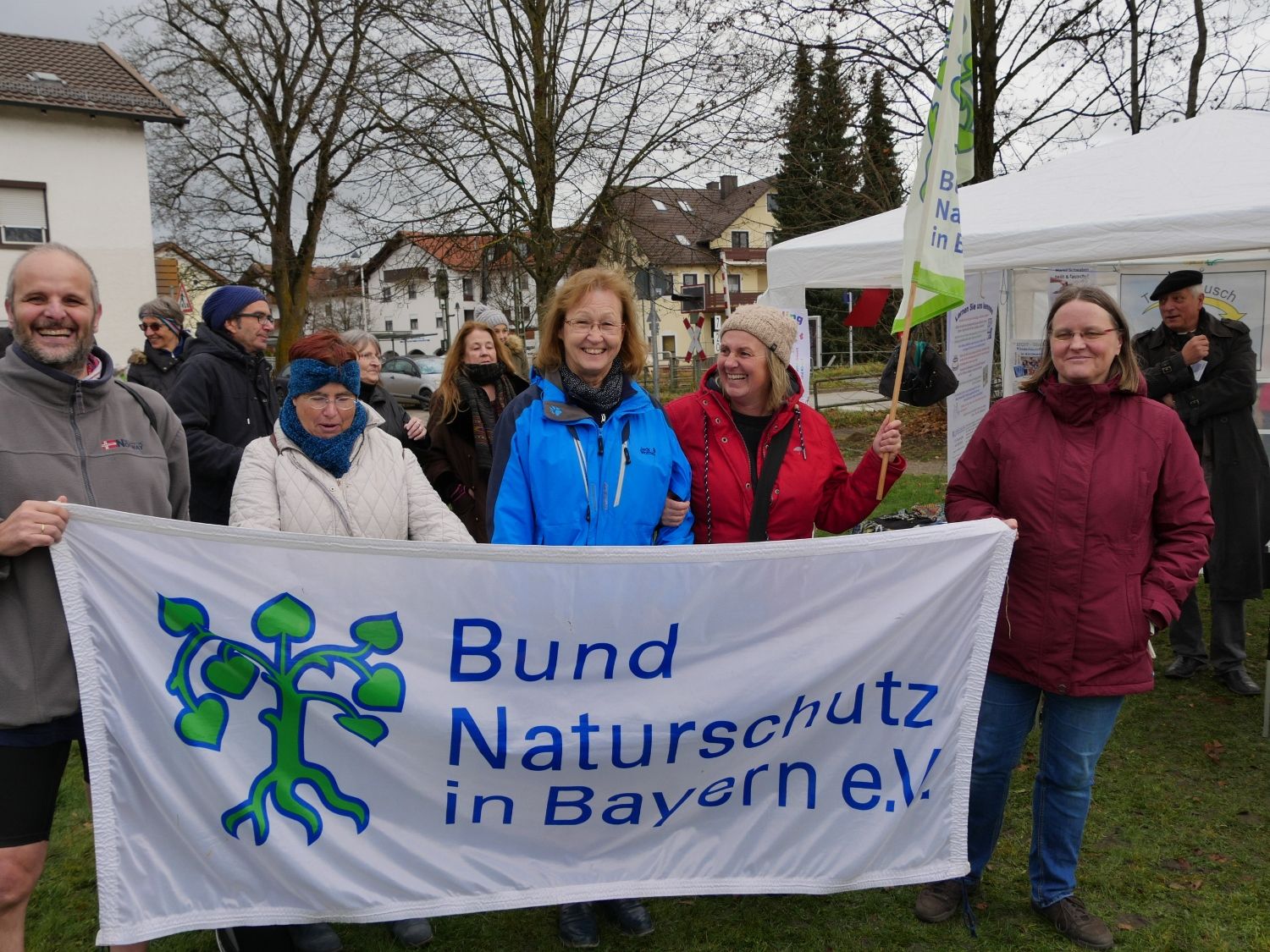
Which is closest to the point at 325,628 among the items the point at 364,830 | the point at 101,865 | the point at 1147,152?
the point at 364,830

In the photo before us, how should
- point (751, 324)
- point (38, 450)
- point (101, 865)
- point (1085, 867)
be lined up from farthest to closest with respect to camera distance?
1. point (1085, 867)
2. point (751, 324)
3. point (101, 865)
4. point (38, 450)

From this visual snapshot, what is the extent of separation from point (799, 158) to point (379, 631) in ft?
48.0

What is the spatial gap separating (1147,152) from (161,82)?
78.9 ft

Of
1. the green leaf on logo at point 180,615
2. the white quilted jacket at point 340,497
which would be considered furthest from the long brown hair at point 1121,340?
the green leaf on logo at point 180,615

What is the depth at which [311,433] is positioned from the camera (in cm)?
291

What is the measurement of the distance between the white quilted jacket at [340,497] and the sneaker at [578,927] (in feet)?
3.95

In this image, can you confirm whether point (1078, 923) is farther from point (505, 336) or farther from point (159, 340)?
point (159, 340)

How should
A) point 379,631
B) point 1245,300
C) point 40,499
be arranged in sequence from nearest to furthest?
point 40,499 → point 379,631 → point 1245,300

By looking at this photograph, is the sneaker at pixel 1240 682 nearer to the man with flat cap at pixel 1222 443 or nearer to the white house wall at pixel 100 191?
the man with flat cap at pixel 1222 443

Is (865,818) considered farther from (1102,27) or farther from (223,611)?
(1102,27)

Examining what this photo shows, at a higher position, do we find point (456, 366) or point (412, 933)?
point (456, 366)

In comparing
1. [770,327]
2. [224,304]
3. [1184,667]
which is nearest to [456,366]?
[224,304]

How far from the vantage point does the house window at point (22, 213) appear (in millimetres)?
21969

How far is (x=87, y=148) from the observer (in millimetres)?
23031
